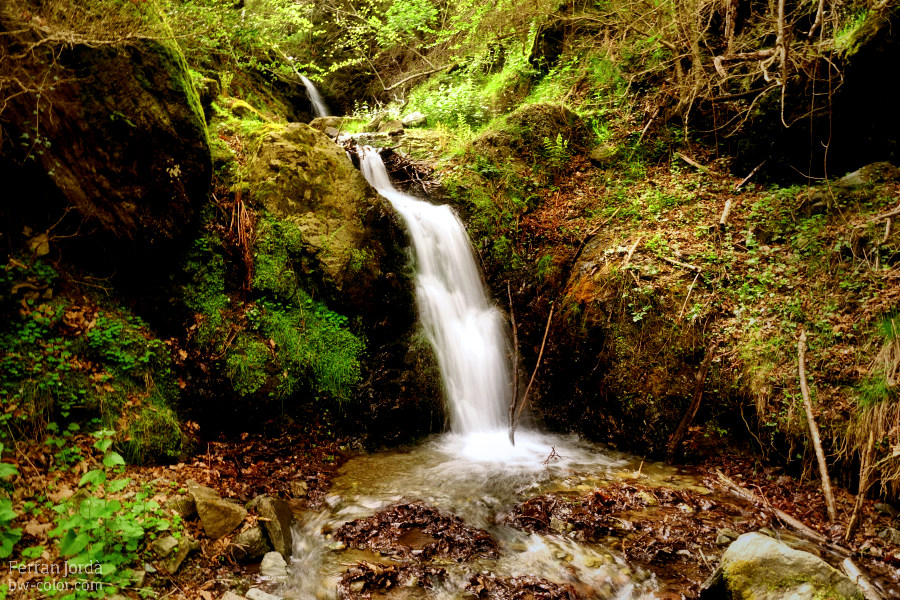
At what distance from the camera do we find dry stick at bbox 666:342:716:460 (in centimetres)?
550

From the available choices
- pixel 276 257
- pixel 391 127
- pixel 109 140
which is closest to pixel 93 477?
pixel 109 140

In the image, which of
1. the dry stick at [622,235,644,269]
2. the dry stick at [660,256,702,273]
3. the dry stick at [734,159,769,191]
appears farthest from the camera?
the dry stick at [734,159,769,191]

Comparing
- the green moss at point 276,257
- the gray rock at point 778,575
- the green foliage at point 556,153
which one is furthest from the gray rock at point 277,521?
the green foliage at point 556,153

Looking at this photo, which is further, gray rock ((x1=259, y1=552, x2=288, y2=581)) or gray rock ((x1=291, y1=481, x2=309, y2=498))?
gray rock ((x1=291, y1=481, x2=309, y2=498))

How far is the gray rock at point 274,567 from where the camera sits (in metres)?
3.46

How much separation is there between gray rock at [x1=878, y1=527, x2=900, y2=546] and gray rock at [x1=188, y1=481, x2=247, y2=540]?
527 cm

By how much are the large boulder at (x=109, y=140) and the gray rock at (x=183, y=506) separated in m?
2.84

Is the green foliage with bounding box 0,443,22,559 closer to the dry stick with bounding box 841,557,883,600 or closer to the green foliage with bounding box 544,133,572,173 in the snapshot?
the dry stick with bounding box 841,557,883,600

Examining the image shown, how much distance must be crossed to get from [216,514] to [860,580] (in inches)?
191

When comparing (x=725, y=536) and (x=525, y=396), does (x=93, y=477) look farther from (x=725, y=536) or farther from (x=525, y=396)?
(x=725, y=536)

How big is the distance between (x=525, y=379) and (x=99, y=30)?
638 centimetres

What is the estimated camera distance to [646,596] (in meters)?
3.42

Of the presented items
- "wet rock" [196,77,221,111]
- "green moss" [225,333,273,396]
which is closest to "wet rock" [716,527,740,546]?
"green moss" [225,333,273,396]

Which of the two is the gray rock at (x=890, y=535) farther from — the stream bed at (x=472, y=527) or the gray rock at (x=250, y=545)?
the gray rock at (x=250, y=545)
